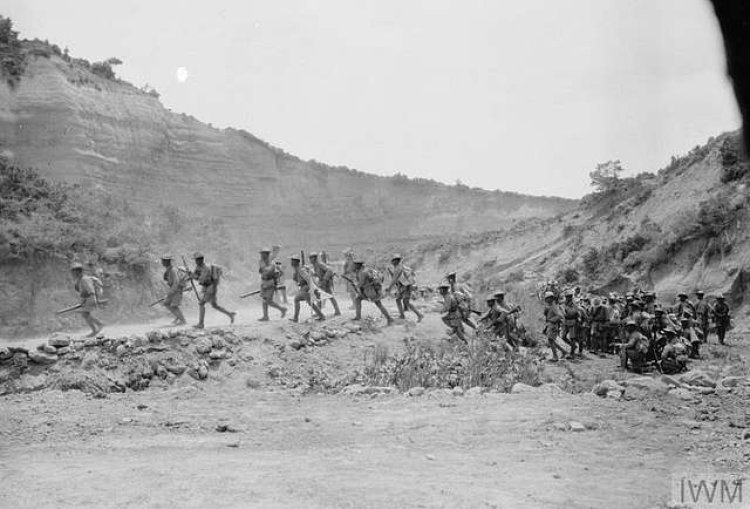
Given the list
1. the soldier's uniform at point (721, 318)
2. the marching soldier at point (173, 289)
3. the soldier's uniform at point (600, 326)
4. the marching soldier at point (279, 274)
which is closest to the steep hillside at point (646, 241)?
the soldier's uniform at point (721, 318)

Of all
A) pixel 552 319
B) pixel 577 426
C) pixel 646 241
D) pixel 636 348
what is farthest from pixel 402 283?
pixel 646 241

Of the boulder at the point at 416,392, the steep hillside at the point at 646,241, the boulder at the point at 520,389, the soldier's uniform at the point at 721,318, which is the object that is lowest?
the boulder at the point at 416,392

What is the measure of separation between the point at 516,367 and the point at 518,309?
131 inches

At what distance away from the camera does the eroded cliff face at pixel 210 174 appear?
126ft

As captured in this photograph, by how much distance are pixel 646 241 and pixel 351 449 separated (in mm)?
23288

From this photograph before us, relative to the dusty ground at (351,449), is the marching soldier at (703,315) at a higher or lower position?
higher

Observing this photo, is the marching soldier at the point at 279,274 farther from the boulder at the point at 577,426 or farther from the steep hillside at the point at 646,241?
the steep hillside at the point at 646,241

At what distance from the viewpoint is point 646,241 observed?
92.0 feet

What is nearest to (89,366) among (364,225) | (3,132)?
(3,132)

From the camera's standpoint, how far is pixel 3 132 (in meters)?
36.2

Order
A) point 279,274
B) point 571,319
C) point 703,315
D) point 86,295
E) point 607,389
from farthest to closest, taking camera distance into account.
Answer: point 703,315 < point 279,274 < point 571,319 < point 86,295 < point 607,389

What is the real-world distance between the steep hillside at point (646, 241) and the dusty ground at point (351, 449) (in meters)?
12.4

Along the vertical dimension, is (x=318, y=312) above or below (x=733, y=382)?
above

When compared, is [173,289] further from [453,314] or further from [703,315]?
[703,315]
